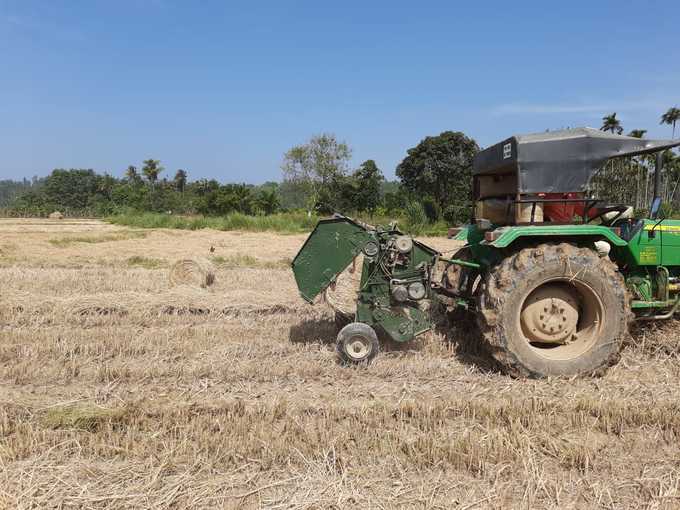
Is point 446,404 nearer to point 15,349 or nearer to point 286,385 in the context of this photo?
point 286,385

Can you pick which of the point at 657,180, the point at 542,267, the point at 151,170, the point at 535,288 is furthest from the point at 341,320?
the point at 151,170

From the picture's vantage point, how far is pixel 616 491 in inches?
107

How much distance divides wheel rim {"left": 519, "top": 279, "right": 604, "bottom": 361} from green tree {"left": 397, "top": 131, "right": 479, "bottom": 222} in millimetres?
25272

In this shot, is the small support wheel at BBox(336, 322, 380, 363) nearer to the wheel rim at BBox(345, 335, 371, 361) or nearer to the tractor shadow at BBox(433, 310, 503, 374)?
the wheel rim at BBox(345, 335, 371, 361)

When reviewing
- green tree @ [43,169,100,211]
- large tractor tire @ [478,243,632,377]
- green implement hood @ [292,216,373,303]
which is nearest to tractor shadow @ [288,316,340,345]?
green implement hood @ [292,216,373,303]

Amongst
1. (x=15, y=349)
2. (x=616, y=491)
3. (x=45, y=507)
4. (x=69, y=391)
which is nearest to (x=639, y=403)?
(x=616, y=491)

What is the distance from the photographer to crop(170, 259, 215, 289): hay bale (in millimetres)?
7926

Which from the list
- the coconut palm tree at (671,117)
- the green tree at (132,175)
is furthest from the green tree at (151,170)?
the coconut palm tree at (671,117)

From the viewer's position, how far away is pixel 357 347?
14.8ft

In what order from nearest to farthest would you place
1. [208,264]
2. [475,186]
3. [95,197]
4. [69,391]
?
[69,391], [475,186], [208,264], [95,197]

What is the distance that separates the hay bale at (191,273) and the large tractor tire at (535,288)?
196 inches

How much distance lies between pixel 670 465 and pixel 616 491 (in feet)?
1.66

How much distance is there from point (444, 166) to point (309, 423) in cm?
2861

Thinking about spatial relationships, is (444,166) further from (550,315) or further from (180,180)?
(180,180)
